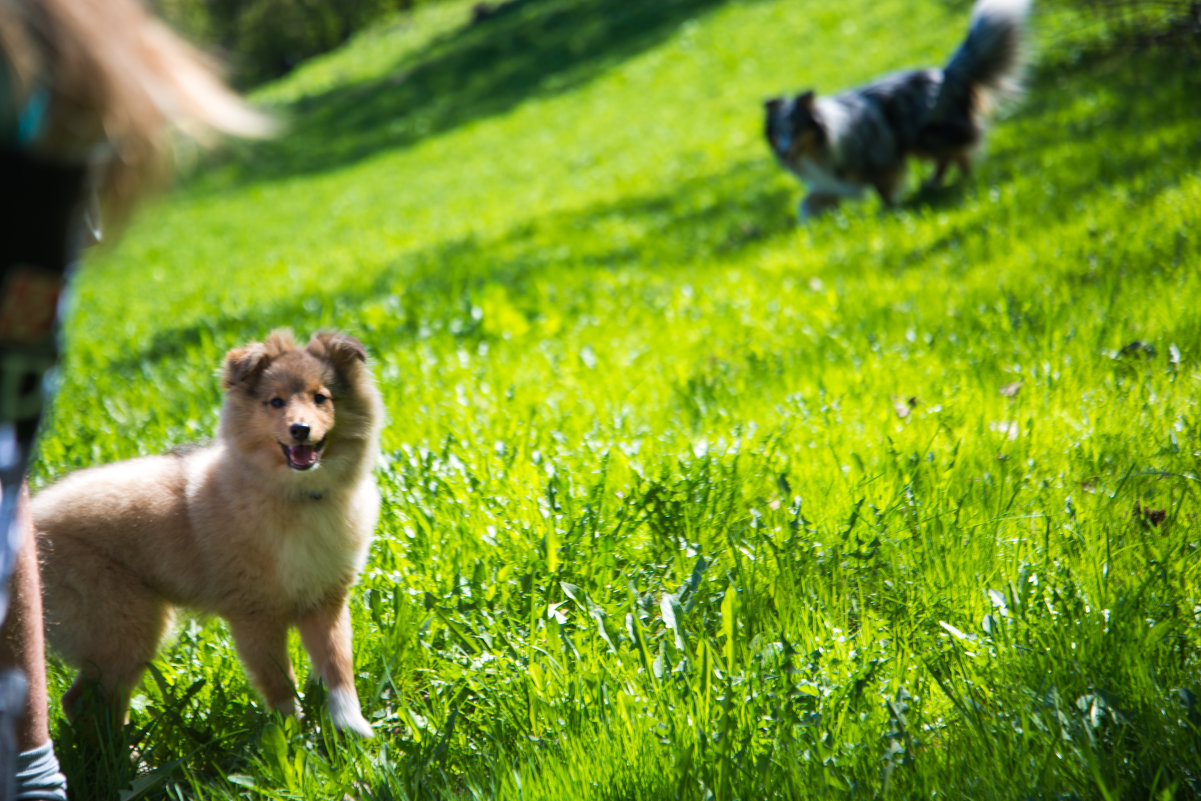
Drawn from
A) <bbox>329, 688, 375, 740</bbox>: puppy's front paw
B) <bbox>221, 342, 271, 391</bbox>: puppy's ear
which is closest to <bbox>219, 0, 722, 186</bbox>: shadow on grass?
<bbox>221, 342, 271, 391</bbox>: puppy's ear

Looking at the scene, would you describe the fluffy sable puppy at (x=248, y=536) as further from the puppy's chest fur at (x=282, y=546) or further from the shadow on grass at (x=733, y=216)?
the shadow on grass at (x=733, y=216)

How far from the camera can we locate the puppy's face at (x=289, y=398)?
9.67 ft

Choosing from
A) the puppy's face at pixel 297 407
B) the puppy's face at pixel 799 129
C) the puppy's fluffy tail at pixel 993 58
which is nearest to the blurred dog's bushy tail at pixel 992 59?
the puppy's fluffy tail at pixel 993 58

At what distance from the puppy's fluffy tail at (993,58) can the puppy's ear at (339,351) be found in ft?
22.8

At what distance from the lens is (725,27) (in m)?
21.5

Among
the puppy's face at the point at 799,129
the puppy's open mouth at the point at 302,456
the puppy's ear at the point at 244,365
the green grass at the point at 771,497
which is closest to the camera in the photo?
the green grass at the point at 771,497

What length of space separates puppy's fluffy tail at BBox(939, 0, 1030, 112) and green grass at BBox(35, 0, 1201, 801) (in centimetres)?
55

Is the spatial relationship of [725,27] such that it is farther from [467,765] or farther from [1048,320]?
[467,765]

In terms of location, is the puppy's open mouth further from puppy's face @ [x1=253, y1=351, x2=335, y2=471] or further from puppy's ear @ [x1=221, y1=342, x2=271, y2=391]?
puppy's ear @ [x1=221, y1=342, x2=271, y2=391]

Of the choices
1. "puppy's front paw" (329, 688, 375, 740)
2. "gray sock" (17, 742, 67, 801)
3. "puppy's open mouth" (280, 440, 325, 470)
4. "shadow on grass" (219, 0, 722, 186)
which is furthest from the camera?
"shadow on grass" (219, 0, 722, 186)

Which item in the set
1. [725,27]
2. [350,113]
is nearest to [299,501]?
[725,27]

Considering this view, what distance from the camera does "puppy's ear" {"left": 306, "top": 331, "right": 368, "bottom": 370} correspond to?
322 cm

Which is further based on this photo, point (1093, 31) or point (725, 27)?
point (725, 27)

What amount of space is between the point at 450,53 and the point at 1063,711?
104 feet
